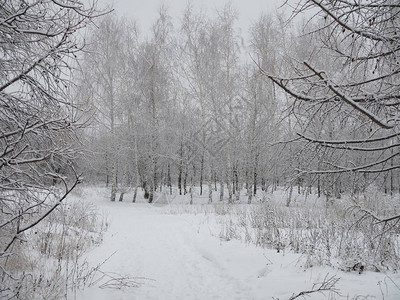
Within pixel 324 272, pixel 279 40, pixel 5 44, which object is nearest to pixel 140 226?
pixel 324 272

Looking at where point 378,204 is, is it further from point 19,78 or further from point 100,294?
point 19,78

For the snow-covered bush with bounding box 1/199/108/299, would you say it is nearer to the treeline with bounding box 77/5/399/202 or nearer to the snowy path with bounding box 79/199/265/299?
the snowy path with bounding box 79/199/265/299

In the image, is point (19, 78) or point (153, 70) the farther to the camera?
point (153, 70)

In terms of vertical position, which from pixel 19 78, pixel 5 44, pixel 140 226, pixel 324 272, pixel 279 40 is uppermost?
pixel 279 40

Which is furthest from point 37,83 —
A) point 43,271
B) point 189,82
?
point 189,82

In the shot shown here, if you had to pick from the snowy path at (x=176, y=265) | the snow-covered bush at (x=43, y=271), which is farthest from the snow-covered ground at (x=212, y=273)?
the snow-covered bush at (x=43, y=271)

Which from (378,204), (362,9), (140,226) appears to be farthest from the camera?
(140,226)

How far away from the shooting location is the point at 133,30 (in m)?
18.1

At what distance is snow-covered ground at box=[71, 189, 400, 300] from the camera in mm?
3428

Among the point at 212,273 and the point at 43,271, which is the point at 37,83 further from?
the point at 212,273

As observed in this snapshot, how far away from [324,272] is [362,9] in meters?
3.45

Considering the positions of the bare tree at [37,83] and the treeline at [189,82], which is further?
the treeline at [189,82]

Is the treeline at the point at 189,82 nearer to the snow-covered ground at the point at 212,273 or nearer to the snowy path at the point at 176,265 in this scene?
the snowy path at the point at 176,265

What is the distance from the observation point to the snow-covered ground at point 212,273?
135 inches
